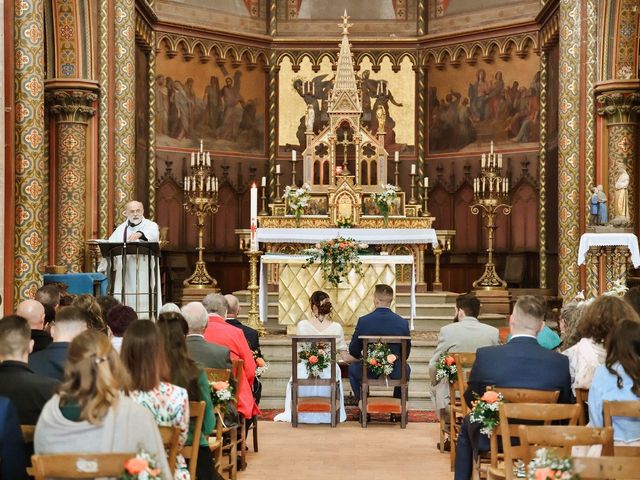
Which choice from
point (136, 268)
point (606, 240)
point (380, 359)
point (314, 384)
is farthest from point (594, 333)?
point (606, 240)

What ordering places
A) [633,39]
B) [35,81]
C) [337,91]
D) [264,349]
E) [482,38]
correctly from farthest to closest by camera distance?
[482,38] → [337,91] → [633,39] → [264,349] → [35,81]

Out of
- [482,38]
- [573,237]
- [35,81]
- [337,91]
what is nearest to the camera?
[35,81]

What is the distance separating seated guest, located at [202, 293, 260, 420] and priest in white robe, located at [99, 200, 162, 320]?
2953 mm

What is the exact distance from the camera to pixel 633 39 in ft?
56.7

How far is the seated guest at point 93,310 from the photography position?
7852 millimetres

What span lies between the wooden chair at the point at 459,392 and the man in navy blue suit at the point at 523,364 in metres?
1.19

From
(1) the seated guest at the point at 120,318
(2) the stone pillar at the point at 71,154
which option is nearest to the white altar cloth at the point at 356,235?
(2) the stone pillar at the point at 71,154

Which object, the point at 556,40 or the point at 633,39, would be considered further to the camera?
the point at 556,40

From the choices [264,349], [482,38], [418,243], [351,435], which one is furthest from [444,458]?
[482,38]

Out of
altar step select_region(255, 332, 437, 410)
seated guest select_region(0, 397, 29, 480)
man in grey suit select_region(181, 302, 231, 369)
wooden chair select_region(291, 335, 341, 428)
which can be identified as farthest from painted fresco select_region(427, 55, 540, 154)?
seated guest select_region(0, 397, 29, 480)

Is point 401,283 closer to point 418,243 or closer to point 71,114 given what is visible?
point 418,243

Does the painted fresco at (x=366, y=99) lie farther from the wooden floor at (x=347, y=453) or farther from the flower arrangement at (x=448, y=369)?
the flower arrangement at (x=448, y=369)

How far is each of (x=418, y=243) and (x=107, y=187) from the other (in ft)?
16.8

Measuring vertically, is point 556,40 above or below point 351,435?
above
